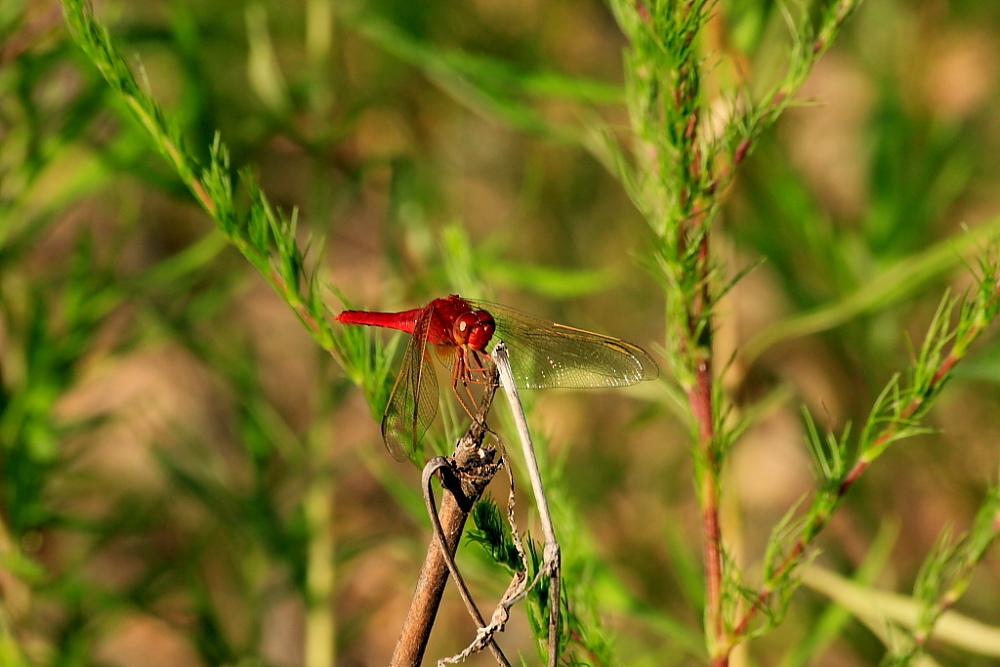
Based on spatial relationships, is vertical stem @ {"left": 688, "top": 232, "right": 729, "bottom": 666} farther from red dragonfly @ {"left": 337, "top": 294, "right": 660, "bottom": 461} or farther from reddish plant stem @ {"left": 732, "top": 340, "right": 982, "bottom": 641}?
red dragonfly @ {"left": 337, "top": 294, "right": 660, "bottom": 461}

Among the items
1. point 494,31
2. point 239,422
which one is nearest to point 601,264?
point 494,31

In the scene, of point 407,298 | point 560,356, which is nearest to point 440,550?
point 560,356

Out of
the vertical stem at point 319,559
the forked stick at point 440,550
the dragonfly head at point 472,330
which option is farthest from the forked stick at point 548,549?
the vertical stem at point 319,559

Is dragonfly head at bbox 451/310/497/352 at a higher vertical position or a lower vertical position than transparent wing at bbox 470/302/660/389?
higher

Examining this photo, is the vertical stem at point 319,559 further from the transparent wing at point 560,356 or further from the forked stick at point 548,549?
the forked stick at point 548,549

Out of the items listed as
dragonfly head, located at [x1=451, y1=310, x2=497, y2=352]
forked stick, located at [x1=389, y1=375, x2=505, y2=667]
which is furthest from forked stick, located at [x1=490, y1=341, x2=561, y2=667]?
dragonfly head, located at [x1=451, y1=310, x2=497, y2=352]

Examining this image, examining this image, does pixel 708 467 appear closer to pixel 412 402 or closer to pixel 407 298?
pixel 412 402
